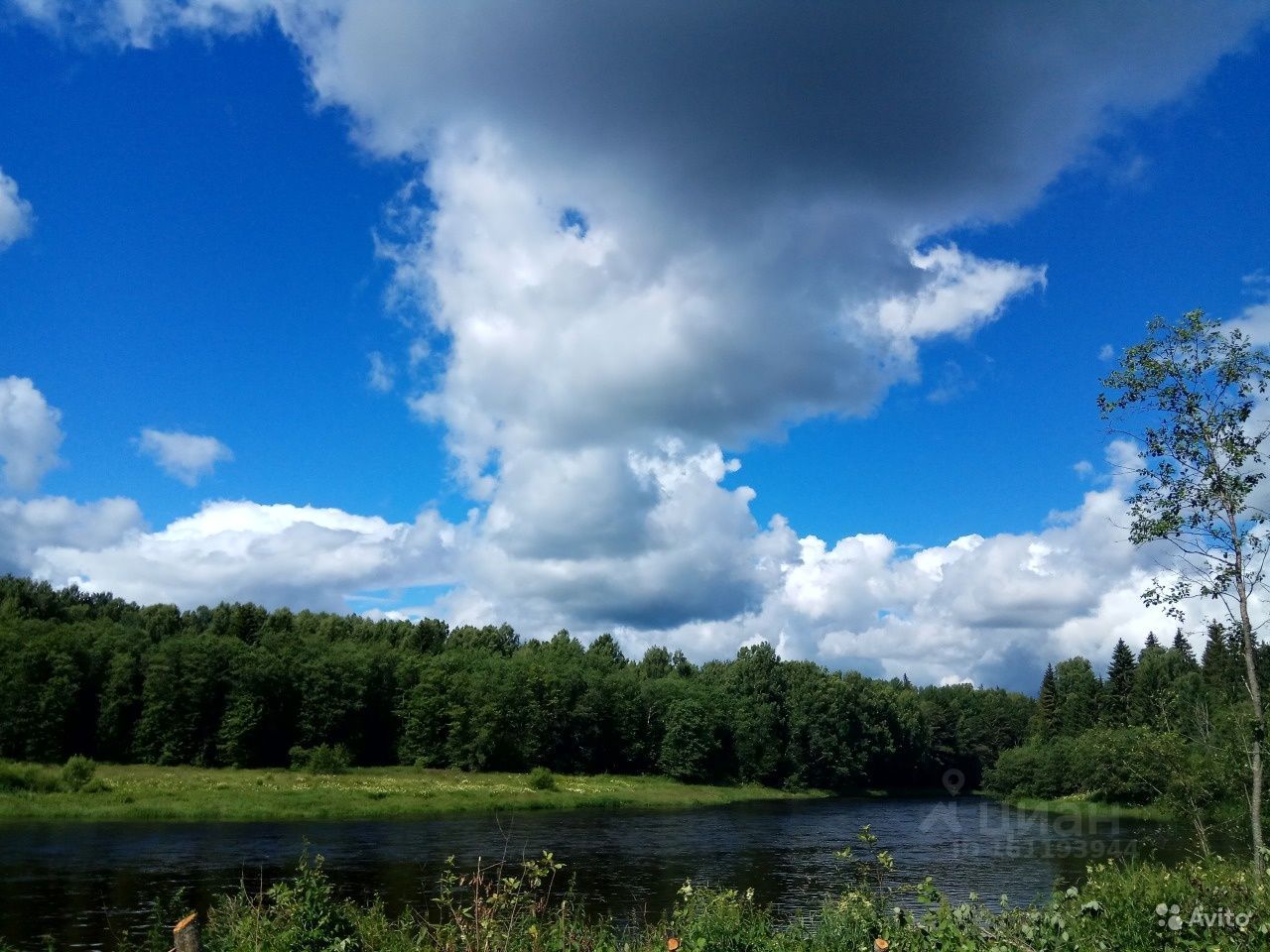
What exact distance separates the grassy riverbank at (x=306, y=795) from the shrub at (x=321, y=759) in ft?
5.29

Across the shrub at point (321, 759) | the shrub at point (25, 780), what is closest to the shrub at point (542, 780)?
the shrub at point (321, 759)

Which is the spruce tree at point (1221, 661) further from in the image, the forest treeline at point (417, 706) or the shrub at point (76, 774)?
the shrub at point (76, 774)

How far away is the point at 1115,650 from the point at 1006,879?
89043 mm

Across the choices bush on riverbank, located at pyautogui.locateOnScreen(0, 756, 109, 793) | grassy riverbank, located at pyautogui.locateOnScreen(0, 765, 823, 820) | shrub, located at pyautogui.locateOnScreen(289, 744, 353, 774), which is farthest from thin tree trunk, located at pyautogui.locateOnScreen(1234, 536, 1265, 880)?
shrub, located at pyautogui.locateOnScreen(289, 744, 353, 774)

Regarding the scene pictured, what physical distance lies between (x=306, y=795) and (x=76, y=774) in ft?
48.6

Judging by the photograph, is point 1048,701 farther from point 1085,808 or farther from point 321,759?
point 321,759

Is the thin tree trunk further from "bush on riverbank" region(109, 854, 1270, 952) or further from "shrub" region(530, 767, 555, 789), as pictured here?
"shrub" region(530, 767, 555, 789)

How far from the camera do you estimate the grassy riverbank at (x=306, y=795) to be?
56.3 metres

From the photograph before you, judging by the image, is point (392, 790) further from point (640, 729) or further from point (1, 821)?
point (640, 729)

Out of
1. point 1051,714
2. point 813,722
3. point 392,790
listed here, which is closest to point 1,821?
point 392,790

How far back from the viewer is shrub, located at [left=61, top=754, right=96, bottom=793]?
61125 millimetres

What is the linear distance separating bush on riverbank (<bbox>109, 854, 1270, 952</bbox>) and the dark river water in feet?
24.4

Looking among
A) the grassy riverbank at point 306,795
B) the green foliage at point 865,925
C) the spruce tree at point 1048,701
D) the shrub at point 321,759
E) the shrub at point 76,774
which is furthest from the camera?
the spruce tree at point 1048,701

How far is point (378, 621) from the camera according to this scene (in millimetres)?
140250
